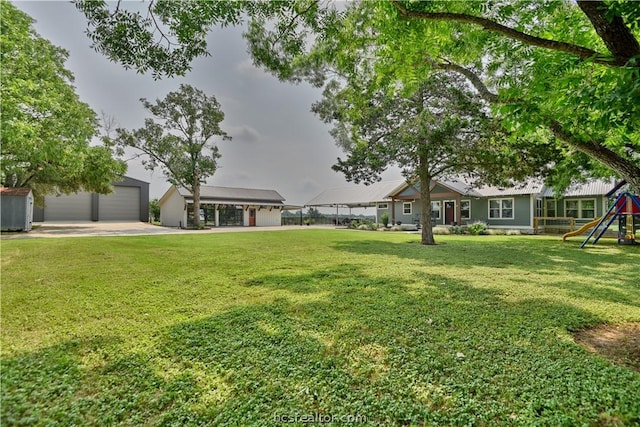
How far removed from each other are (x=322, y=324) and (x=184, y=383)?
1787 mm

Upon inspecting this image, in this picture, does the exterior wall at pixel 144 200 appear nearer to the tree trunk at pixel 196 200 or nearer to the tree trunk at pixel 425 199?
the tree trunk at pixel 196 200

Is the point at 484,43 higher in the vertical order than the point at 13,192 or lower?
higher

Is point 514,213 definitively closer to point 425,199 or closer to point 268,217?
point 425,199

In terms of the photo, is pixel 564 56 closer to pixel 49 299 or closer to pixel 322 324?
pixel 322 324

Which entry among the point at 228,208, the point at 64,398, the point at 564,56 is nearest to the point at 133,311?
the point at 64,398

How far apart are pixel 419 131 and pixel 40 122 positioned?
1404 cm

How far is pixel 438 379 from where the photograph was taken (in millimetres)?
2531

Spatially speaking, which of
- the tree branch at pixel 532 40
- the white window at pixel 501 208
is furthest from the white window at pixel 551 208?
the tree branch at pixel 532 40

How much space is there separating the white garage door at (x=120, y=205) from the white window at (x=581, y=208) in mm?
40589

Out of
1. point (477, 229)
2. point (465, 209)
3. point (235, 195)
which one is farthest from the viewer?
point (235, 195)

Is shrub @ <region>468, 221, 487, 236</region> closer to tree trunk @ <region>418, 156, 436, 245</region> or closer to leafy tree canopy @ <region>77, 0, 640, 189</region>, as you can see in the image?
tree trunk @ <region>418, 156, 436, 245</region>

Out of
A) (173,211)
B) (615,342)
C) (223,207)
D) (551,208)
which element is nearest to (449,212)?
(551,208)

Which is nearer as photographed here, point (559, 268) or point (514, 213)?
point (559, 268)

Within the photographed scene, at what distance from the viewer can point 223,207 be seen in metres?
31.1
